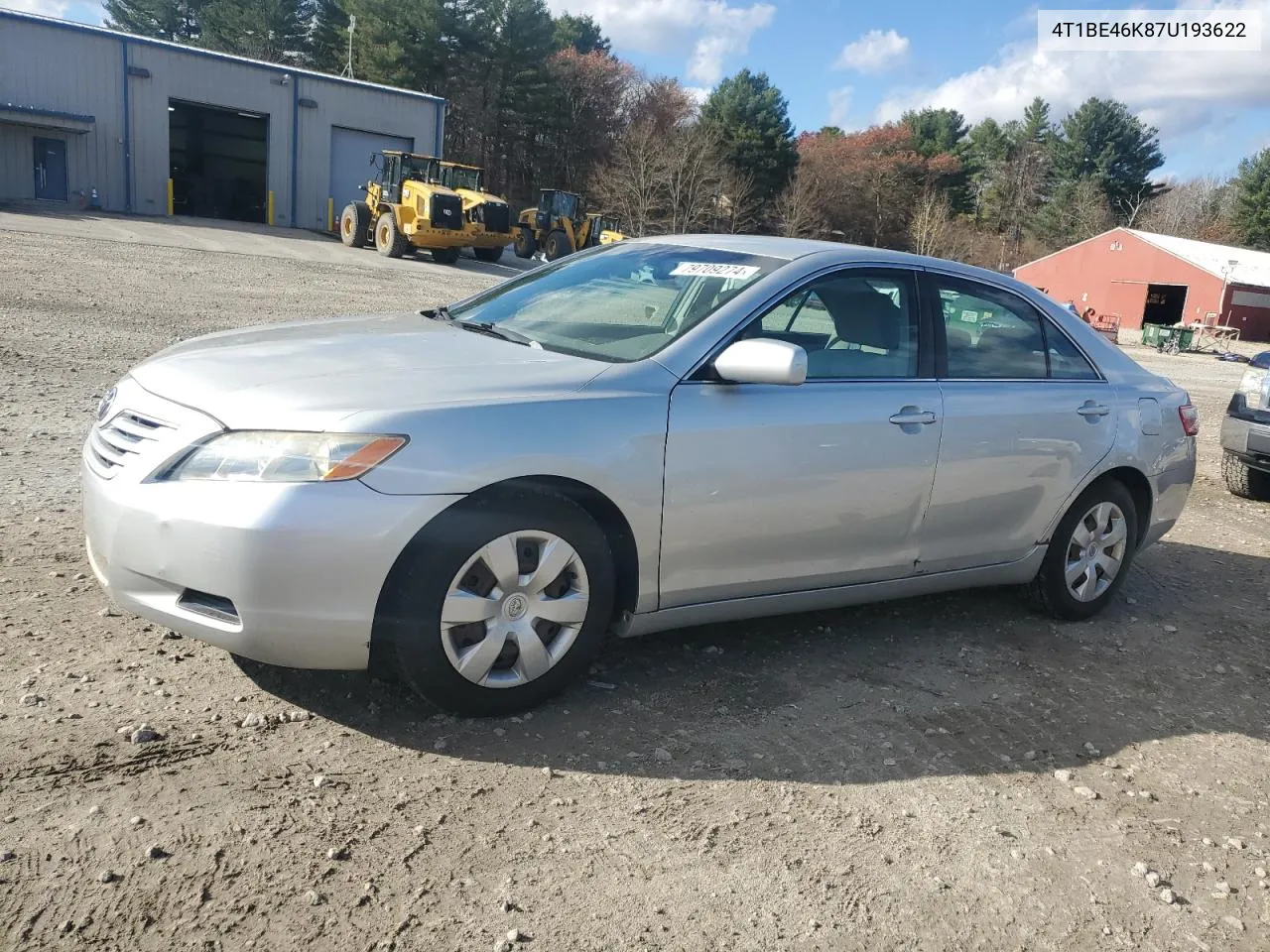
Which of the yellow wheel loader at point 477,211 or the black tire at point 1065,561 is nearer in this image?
the black tire at point 1065,561

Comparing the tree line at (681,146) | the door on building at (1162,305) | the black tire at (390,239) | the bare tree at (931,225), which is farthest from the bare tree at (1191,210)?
the black tire at (390,239)

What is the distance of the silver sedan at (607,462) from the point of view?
9.69 feet

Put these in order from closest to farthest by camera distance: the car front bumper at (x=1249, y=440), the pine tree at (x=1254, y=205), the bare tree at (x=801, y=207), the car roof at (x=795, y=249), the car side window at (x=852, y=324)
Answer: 1. the car side window at (x=852, y=324)
2. the car roof at (x=795, y=249)
3. the car front bumper at (x=1249, y=440)
4. the bare tree at (x=801, y=207)
5. the pine tree at (x=1254, y=205)

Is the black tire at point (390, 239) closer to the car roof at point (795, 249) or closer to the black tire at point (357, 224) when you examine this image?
the black tire at point (357, 224)

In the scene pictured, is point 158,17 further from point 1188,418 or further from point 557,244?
point 1188,418

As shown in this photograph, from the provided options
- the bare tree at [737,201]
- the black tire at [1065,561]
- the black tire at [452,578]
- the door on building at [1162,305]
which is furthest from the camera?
the bare tree at [737,201]

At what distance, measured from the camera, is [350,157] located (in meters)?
39.4

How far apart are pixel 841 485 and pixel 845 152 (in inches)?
2785

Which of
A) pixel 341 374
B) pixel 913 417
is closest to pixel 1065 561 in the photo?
pixel 913 417

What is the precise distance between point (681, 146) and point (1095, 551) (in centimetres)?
5260

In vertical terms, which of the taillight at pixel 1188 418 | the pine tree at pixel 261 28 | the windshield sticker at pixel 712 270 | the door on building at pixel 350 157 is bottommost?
the taillight at pixel 1188 418

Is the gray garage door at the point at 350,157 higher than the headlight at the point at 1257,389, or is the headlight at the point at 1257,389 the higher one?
the gray garage door at the point at 350,157

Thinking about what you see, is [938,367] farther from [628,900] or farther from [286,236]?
[286,236]

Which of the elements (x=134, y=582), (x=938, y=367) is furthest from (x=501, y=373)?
(x=938, y=367)
